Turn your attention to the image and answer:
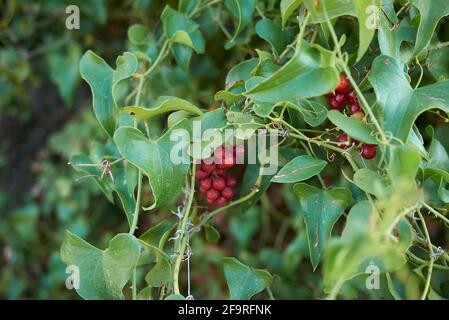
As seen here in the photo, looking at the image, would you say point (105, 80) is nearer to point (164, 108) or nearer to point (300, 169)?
point (164, 108)

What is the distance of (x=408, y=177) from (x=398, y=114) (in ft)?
0.44

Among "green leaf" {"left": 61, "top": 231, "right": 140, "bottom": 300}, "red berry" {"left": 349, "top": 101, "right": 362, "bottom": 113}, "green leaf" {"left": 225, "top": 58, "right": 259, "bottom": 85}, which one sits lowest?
"green leaf" {"left": 61, "top": 231, "right": 140, "bottom": 300}

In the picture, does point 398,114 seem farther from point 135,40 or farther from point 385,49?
point 135,40

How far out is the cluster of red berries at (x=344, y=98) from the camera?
0.74 meters

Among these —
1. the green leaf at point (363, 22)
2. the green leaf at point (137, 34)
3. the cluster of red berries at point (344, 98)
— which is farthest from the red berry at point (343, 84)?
the green leaf at point (137, 34)

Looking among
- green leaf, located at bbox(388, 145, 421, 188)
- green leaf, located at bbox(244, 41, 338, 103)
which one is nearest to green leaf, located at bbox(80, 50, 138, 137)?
green leaf, located at bbox(244, 41, 338, 103)

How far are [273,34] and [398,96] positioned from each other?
8.9 inches

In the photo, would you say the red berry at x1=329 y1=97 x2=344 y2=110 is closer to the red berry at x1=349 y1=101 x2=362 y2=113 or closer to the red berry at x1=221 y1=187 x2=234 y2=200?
the red berry at x1=349 y1=101 x2=362 y2=113

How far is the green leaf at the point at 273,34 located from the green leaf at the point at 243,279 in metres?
0.28

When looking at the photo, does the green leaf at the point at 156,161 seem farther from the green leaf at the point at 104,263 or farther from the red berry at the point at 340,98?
→ the red berry at the point at 340,98

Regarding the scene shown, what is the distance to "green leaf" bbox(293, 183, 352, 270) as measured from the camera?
720 mm

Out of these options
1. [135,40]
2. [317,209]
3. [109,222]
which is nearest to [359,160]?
[317,209]

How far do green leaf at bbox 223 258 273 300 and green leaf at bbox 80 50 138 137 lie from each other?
22 cm

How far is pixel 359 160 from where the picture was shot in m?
0.82
